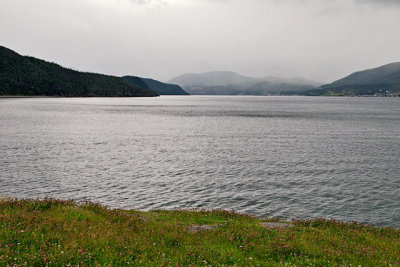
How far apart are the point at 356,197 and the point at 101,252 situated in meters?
25.8

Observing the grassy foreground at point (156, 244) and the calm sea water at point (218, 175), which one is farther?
the calm sea water at point (218, 175)

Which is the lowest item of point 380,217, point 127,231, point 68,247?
point 380,217

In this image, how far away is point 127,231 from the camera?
13.2 meters

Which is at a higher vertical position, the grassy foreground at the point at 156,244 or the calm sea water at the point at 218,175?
the grassy foreground at the point at 156,244

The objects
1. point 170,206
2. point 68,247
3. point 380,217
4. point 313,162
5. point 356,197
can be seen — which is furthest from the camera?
point 313,162

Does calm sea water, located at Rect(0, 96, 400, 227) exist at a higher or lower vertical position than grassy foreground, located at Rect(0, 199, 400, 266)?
lower

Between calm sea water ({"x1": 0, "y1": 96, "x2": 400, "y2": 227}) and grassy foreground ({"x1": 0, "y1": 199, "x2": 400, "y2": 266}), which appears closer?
grassy foreground ({"x1": 0, "y1": 199, "x2": 400, "y2": 266})

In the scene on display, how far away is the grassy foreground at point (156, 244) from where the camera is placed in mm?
9500

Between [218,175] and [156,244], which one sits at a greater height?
[156,244]

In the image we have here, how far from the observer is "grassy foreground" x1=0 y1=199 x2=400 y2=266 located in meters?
9.50

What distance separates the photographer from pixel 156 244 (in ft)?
37.9

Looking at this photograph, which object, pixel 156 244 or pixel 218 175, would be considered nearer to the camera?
pixel 156 244

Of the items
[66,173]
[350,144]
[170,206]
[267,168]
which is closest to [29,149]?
[66,173]

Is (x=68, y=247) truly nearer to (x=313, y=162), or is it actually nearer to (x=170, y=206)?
(x=170, y=206)
